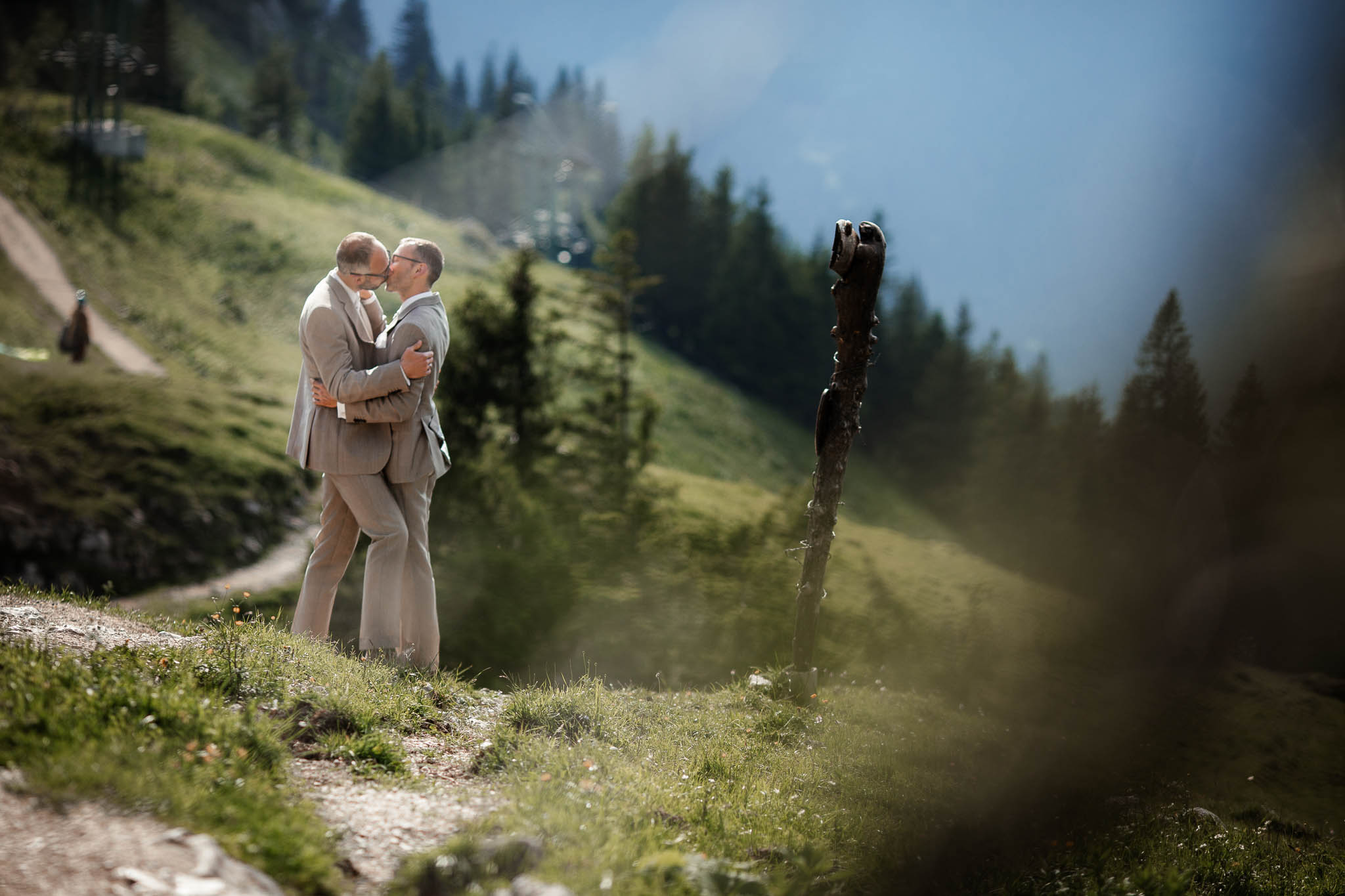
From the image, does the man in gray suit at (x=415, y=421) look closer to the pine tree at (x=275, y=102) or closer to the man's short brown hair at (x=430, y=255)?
the man's short brown hair at (x=430, y=255)

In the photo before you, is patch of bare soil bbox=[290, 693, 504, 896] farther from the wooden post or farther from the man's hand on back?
the wooden post

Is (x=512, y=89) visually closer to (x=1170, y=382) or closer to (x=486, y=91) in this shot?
(x=486, y=91)

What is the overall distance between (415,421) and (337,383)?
0.89 m

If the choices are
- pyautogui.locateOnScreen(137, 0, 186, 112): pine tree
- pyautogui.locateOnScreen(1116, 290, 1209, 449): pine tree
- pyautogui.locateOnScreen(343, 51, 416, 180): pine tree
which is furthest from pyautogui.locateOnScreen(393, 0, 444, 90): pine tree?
pyautogui.locateOnScreen(1116, 290, 1209, 449): pine tree

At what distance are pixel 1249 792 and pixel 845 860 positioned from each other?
9986 millimetres

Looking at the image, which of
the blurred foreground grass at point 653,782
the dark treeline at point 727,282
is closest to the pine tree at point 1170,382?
the blurred foreground grass at point 653,782

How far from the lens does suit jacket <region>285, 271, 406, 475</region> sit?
7.04 metres

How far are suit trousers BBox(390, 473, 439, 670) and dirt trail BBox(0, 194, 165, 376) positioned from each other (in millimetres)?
28289

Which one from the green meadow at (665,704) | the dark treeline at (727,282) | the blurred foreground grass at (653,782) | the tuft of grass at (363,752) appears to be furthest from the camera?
the dark treeline at (727,282)

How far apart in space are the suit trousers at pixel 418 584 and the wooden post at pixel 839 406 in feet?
13.8

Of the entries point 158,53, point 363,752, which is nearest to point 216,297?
point 363,752

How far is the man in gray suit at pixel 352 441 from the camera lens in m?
7.09

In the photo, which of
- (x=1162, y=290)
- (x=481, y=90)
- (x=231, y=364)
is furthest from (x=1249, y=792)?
(x=481, y=90)

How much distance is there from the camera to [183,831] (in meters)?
3.95
